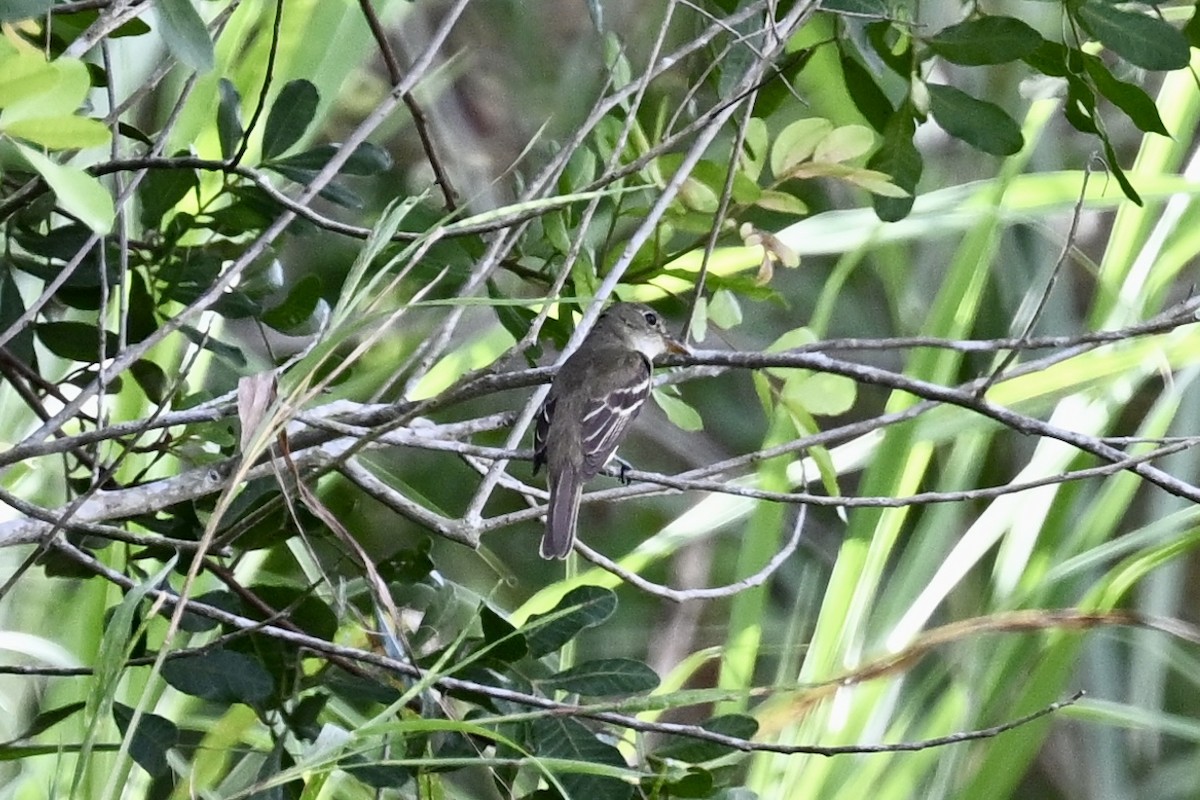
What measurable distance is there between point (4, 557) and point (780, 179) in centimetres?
155

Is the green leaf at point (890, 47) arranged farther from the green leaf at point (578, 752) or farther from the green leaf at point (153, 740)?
the green leaf at point (153, 740)

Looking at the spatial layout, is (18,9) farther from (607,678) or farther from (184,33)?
(607,678)

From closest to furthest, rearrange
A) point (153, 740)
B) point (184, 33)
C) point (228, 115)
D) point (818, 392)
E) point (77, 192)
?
point (77, 192) < point (184, 33) < point (153, 740) < point (228, 115) < point (818, 392)

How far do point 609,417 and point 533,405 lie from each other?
0.87 m

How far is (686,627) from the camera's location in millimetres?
4227

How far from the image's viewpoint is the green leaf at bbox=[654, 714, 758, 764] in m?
1.63

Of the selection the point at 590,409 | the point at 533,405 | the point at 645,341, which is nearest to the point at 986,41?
the point at 533,405

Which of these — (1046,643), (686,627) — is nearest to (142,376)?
(1046,643)

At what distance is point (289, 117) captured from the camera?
197 centimetres

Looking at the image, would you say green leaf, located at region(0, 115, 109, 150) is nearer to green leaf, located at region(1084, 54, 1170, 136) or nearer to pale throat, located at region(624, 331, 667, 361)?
green leaf, located at region(1084, 54, 1170, 136)

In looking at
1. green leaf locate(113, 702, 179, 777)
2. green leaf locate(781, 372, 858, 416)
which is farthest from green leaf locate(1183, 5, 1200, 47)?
green leaf locate(113, 702, 179, 777)

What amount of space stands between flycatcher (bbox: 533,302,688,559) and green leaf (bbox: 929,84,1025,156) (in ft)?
2.13

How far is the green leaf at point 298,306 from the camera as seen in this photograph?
2066 mm

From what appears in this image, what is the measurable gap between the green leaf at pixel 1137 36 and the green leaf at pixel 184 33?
3.70 feet
